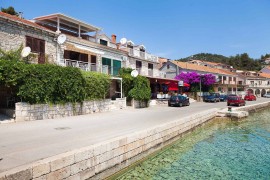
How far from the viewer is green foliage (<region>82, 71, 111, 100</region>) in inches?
801

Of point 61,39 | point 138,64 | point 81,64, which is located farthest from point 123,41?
point 61,39

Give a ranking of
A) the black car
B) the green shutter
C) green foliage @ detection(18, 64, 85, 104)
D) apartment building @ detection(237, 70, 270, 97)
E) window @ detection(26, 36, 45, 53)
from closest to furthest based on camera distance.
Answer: green foliage @ detection(18, 64, 85, 104)
window @ detection(26, 36, 45, 53)
the green shutter
the black car
apartment building @ detection(237, 70, 270, 97)

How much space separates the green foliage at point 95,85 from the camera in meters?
20.3

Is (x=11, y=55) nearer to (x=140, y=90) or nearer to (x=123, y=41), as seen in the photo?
(x=140, y=90)

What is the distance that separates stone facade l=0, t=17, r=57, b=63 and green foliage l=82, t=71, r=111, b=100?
3.91 m

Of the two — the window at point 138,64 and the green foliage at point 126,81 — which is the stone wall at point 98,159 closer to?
the green foliage at point 126,81

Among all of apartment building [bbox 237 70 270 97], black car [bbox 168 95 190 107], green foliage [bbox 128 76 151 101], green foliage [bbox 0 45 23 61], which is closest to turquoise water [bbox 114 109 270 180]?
green foliage [bbox 128 76 151 101]

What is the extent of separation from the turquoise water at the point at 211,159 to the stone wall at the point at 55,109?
846 cm

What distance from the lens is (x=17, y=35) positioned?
19141 millimetres

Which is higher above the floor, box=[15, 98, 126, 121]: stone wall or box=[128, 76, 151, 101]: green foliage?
box=[128, 76, 151, 101]: green foliage

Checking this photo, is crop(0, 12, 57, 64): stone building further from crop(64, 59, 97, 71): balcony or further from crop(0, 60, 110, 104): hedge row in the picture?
crop(0, 60, 110, 104): hedge row

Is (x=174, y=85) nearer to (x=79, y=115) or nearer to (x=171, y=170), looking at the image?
(x=79, y=115)

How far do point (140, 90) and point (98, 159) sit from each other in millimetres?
19730

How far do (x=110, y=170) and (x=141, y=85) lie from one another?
19.6m
